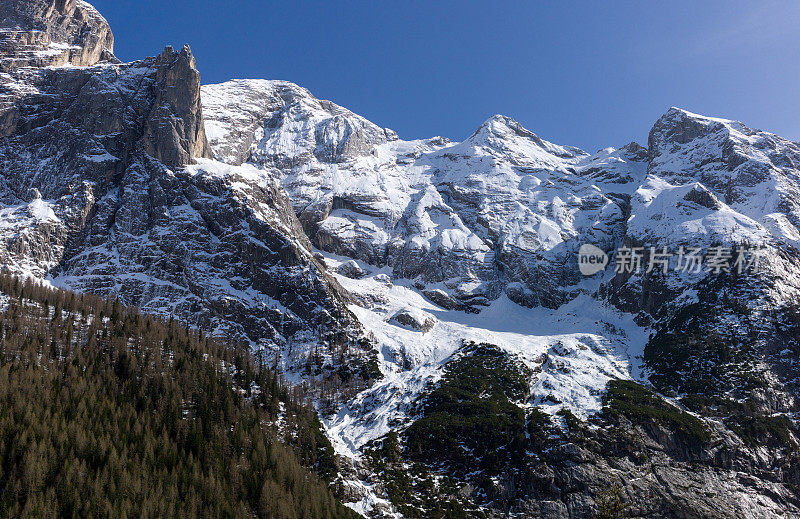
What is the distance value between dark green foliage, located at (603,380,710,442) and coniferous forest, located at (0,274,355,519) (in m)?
94.5

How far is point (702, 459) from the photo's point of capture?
535ft

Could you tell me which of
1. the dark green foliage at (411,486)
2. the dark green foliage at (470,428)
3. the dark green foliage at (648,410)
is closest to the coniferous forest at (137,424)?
the dark green foliage at (411,486)

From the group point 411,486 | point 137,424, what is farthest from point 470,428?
point 137,424

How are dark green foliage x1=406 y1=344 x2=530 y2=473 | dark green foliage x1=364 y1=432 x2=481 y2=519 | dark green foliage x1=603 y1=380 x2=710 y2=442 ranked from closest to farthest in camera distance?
dark green foliage x1=364 y1=432 x2=481 y2=519 → dark green foliage x1=406 y1=344 x2=530 y2=473 → dark green foliage x1=603 y1=380 x2=710 y2=442

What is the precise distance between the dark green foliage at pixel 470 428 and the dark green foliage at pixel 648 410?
2995 cm

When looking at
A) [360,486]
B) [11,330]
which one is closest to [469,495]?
[360,486]

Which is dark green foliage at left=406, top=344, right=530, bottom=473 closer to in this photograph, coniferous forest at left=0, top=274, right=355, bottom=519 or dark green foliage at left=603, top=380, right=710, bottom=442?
dark green foliage at left=603, top=380, right=710, bottom=442

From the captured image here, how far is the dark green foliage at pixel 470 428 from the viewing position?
16325cm

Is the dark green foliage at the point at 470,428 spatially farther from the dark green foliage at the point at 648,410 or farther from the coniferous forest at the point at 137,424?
the coniferous forest at the point at 137,424

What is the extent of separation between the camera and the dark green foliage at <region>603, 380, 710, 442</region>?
169m

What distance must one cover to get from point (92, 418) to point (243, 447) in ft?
114

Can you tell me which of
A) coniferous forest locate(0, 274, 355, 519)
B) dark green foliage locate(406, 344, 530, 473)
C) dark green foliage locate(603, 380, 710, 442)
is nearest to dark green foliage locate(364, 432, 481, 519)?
dark green foliage locate(406, 344, 530, 473)

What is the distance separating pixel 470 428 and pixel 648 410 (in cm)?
5763

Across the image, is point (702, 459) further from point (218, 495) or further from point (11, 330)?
point (11, 330)
